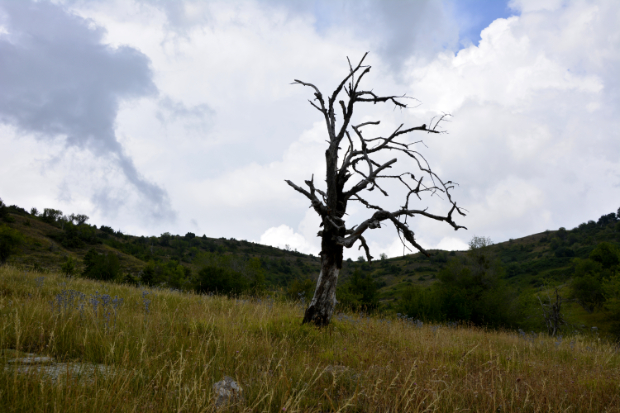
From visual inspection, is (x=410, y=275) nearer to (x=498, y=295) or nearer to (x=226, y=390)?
(x=498, y=295)

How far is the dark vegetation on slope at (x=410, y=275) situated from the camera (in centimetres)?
2144

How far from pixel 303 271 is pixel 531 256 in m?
64.8

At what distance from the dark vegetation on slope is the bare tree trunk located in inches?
189

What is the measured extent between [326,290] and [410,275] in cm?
8436

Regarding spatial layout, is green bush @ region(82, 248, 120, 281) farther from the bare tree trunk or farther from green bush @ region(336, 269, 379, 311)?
the bare tree trunk

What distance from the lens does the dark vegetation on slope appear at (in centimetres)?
2144

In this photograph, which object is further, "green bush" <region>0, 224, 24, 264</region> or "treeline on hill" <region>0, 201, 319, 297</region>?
"green bush" <region>0, 224, 24, 264</region>

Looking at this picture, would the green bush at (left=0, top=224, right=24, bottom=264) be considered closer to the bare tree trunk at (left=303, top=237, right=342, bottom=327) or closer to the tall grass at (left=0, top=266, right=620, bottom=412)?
the tall grass at (left=0, top=266, right=620, bottom=412)

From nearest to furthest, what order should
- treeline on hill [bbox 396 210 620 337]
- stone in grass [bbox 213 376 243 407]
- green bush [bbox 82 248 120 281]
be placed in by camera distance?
1. stone in grass [bbox 213 376 243 407]
2. treeline on hill [bbox 396 210 620 337]
3. green bush [bbox 82 248 120 281]

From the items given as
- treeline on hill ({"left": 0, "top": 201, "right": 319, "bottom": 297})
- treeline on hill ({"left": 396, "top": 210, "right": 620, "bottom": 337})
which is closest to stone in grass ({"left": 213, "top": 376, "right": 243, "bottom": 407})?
treeline on hill ({"left": 0, "top": 201, "right": 319, "bottom": 297})

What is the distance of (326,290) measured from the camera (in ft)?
25.6

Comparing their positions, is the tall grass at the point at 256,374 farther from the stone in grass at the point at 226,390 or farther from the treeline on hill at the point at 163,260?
the treeline on hill at the point at 163,260

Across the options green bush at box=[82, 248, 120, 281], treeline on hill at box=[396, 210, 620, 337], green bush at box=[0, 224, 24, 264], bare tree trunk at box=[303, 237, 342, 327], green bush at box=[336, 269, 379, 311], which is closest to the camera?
bare tree trunk at box=[303, 237, 342, 327]

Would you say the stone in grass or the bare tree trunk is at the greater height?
the bare tree trunk
